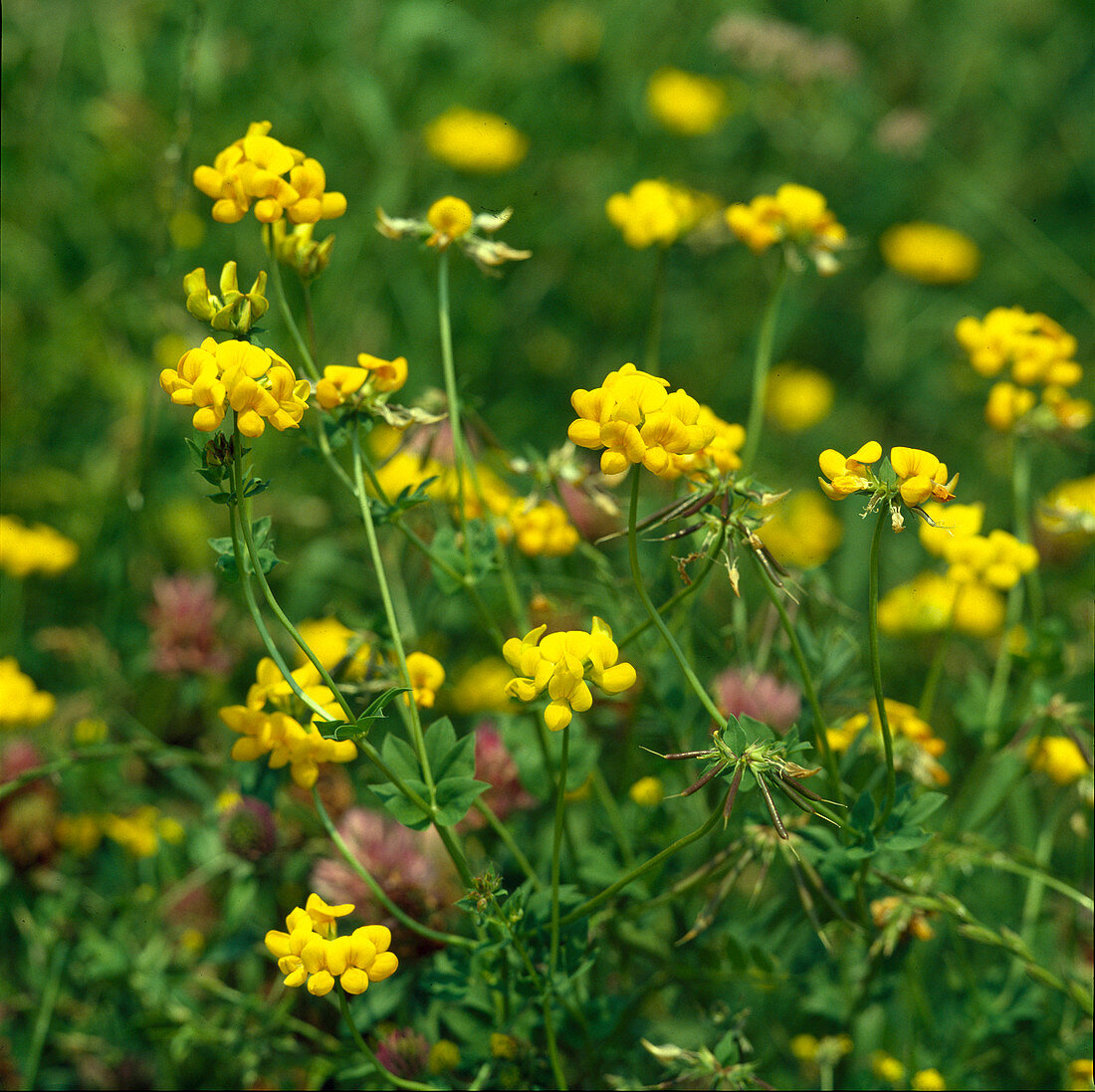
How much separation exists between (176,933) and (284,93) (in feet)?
8.87

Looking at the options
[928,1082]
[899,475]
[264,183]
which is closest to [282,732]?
[264,183]

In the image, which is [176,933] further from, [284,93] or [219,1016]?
[284,93]

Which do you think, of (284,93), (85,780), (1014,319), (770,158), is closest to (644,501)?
(1014,319)

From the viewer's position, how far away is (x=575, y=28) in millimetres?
3973

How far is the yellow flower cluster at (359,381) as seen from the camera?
52.7 inches

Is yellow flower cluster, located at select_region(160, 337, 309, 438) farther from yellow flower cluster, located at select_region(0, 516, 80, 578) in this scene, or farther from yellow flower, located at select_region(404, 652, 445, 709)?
yellow flower cluster, located at select_region(0, 516, 80, 578)

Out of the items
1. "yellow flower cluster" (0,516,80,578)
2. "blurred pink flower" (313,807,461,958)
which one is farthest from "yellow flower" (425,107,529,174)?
"blurred pink flower" (313,807,461,958)

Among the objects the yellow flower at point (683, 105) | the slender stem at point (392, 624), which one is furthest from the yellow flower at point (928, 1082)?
the yellow flower at point (683, 105)

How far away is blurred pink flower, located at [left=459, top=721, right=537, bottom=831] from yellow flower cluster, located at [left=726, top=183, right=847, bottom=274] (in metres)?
0.90

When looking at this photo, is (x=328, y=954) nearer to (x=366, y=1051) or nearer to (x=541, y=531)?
(x=366, y=1051)

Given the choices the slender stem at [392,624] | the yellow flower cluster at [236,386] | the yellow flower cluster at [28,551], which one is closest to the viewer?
the yellow flower cluster at [236,386]

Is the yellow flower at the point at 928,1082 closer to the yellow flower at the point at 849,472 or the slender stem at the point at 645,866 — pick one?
the slender stem at the point at 645,866

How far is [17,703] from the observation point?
187 cm

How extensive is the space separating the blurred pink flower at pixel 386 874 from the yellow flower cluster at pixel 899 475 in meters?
0.76
